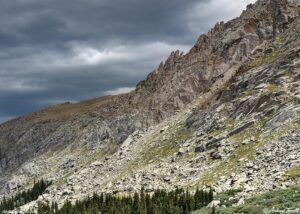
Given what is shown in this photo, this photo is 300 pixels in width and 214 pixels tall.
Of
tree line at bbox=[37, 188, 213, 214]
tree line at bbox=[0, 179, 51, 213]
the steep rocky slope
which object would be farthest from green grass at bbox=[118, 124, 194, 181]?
tree line at bbox=[0, 179, 51, 213]

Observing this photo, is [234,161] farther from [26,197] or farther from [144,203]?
[26,197]

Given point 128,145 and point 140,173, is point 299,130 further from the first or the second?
point 128,145

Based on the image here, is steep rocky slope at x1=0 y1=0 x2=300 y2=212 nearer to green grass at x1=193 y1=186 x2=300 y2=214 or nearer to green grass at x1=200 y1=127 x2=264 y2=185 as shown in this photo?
green grass at x1=200 y1=127 x2=264 y2=185

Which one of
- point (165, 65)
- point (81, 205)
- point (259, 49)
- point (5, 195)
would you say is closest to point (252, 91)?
point (259, 49)

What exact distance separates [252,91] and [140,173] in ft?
122

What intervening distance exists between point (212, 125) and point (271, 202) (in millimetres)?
64732

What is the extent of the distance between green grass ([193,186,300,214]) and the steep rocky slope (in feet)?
20.2

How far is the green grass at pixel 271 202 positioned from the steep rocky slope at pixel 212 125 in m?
6.15

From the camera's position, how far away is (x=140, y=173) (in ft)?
395

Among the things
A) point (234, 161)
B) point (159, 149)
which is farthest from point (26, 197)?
point (234, 161)

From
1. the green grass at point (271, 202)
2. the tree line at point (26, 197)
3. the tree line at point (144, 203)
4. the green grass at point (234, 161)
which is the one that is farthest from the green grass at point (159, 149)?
the green grass at point (271, 202)

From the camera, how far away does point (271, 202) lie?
202 feet

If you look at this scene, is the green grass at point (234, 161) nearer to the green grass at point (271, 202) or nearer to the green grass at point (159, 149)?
the green grass at point (159, 149)

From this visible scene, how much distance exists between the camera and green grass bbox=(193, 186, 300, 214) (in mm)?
58531
